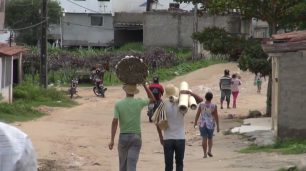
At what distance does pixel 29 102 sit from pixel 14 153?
2619 centimetres

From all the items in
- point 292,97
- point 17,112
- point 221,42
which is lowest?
point 17,112

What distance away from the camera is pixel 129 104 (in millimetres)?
9859

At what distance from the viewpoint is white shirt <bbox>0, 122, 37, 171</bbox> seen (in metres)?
2.80

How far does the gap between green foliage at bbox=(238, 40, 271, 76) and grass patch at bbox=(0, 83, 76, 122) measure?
739cm

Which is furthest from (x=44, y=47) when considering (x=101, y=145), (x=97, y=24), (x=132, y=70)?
(x=97, y=24)

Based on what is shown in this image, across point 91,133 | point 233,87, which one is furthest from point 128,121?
point 233,87

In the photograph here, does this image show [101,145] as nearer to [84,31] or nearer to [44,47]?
[44,47]

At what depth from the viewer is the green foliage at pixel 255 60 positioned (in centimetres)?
2302

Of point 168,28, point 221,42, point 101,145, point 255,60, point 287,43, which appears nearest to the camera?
point 287,43

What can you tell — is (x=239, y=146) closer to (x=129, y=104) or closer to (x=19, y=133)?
(x=129, y=104)

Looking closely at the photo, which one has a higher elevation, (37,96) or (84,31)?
(84,31)

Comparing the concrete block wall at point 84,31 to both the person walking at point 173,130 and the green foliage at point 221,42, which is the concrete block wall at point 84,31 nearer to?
the green foliage at point 221,42

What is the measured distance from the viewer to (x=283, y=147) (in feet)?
50.6

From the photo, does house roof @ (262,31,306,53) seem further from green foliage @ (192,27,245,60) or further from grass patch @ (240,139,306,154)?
green foliage @ (192,27,245,60)
